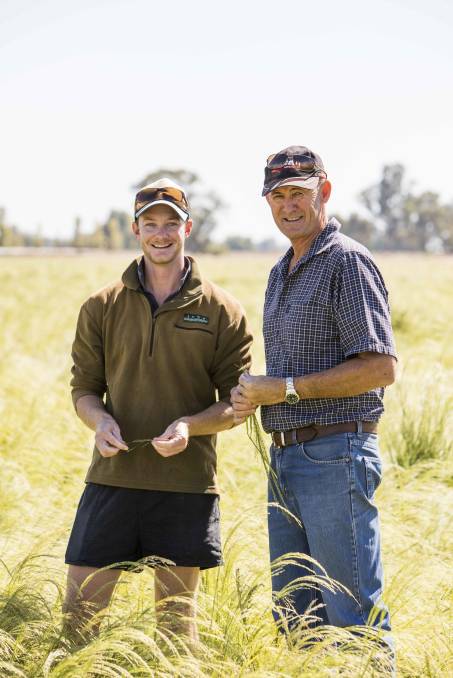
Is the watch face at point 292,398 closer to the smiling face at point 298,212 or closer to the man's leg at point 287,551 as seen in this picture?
the man's leg at point 287,551

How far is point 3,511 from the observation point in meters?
4.96

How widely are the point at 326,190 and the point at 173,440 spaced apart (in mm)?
1125

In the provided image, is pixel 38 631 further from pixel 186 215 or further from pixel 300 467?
pixel 186 215

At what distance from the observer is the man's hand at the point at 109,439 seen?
306cm

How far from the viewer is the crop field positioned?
287cm

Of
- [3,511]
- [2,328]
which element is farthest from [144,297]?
[2,328]

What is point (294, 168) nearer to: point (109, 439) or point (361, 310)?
point (361, 310)

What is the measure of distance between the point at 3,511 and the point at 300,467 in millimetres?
2643

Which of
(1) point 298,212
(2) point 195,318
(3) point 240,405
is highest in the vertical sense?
(1) point 298,212

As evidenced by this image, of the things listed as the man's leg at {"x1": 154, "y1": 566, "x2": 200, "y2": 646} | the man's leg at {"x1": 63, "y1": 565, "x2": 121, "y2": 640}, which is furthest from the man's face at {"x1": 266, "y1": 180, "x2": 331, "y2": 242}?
the man's leg at {"x1": 63, "y1": 565, "x2": 121, "y2": 640}

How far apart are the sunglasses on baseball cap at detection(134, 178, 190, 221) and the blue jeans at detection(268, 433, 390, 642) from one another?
1.08m

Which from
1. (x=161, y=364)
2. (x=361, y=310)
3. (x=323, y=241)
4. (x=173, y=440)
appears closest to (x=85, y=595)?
(x=173, y=440)

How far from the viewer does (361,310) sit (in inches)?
110

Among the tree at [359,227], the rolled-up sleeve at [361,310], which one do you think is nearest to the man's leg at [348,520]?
the rolled-up sleeve at [361,310]
